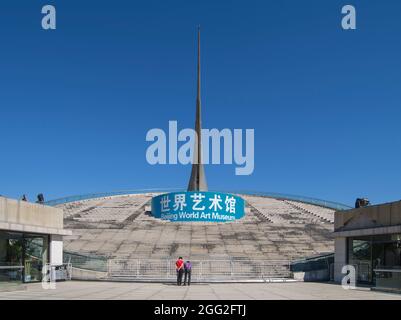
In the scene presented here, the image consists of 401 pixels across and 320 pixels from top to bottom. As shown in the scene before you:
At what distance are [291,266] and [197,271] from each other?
15.7 ft

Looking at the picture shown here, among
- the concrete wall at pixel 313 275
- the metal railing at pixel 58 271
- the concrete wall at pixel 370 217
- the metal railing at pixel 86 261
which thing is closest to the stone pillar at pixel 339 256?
the concrete wall at pixel 370 217

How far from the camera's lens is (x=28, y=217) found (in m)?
23.3

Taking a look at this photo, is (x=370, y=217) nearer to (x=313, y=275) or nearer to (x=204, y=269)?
(x=313, y=275)

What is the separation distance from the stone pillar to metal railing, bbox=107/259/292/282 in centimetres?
236

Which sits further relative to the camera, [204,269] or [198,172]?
[198,172]

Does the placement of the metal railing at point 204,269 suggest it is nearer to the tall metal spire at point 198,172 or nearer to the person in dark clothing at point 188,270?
the person in dark clothing at point 188,270

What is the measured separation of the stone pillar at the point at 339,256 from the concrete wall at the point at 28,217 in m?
13.4

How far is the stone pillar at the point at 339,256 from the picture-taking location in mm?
25688

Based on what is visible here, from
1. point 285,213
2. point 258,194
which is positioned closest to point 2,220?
point 285,213

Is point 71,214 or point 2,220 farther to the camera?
point 71,214

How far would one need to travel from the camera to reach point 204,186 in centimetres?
5416


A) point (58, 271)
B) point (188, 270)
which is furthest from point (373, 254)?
point (58, 271)

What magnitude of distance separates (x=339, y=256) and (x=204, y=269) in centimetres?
676
